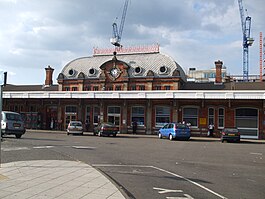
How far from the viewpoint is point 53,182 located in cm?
839

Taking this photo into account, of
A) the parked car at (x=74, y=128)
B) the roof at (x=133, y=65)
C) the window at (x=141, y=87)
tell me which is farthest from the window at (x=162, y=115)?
the parked car at (x=74, y=128)

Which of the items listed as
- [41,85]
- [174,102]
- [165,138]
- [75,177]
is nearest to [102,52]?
[41,85]

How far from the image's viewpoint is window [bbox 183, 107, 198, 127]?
3709 cm

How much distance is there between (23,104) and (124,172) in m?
39.3

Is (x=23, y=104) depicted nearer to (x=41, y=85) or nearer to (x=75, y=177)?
(x=41, y=85)

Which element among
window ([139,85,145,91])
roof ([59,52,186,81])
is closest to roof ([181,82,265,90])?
roof ([59,52,186,81])

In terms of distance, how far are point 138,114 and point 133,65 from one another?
7.84 meters

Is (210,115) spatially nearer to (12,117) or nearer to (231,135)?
(231,135)

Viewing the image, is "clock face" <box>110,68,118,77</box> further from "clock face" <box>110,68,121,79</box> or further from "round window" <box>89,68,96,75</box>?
"round window" <box>89,68,96,75</box>

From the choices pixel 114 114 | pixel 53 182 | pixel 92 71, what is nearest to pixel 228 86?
pixel 114 114

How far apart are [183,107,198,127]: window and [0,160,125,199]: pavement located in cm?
2719

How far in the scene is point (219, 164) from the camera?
13.3 meters

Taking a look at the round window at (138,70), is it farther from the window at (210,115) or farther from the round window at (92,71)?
the window at (210,115)

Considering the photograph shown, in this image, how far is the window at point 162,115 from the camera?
38469 mm
